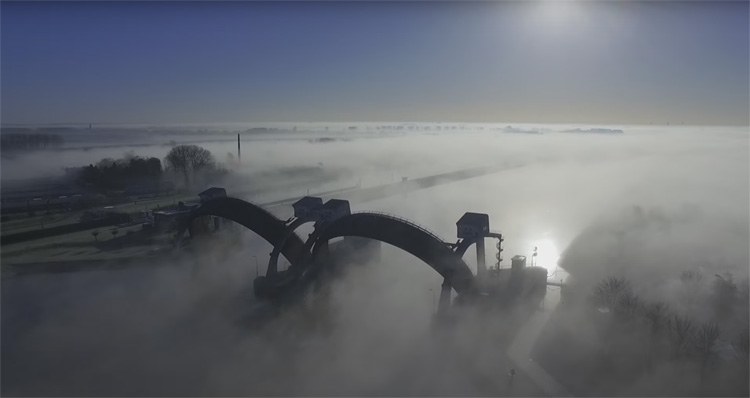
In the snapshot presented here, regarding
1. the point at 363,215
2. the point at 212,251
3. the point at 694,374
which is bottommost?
the point at 694,374

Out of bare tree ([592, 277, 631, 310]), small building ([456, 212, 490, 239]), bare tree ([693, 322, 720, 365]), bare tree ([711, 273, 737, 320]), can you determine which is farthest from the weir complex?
bare tree ([711, 273, 737, 320])

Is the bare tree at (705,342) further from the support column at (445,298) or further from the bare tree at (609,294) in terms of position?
the support column at (445,298)

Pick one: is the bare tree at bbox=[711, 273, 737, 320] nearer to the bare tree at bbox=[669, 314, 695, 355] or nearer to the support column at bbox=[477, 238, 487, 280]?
the bare tree at bbox=[669, 314, 695, 355]

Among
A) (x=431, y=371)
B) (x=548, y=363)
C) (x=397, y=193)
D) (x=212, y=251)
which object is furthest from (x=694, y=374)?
(x=397, y=193)

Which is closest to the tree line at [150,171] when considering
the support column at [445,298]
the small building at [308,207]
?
the small building at [308,207]

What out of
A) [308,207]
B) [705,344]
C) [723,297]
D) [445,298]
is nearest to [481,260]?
[445,298]

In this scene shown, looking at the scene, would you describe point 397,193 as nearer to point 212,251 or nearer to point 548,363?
point 212,251
